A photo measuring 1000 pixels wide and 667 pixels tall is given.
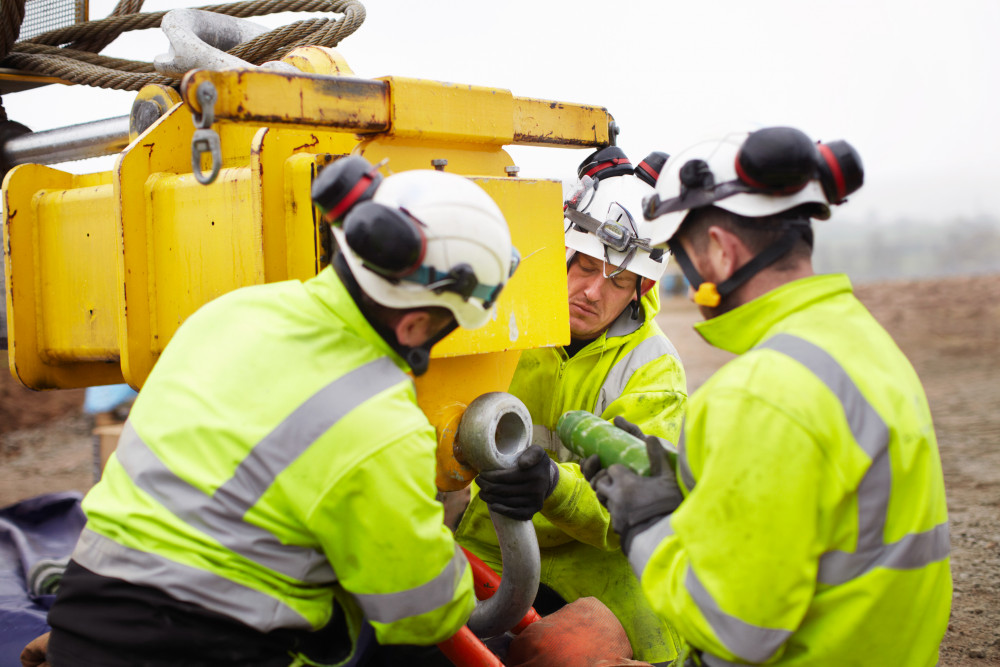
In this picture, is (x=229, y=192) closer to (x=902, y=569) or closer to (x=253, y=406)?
(x=253, y=406)

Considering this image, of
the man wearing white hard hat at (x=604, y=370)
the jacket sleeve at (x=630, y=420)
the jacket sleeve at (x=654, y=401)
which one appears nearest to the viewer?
the jacket sleeve at (x=630, y=420)

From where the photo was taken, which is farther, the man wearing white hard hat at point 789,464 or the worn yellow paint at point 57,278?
the worn yellow paint at point 57,278

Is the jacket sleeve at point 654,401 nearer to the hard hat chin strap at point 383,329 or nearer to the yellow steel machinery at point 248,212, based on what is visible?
the yellow steel machinery at point 248,212

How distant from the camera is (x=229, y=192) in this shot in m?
2.08

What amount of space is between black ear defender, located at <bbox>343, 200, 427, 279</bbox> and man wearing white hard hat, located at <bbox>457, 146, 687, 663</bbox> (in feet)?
3.93

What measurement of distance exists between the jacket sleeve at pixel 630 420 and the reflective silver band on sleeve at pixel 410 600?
2.53 ft

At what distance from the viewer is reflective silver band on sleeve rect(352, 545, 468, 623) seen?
159 cm

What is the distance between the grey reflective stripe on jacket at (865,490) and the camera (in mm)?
1451

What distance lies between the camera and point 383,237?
1511 millimetres

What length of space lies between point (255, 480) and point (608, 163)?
1.73m

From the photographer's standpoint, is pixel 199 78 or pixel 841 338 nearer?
pixel 841 338

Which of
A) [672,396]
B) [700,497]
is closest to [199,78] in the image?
[700,497]

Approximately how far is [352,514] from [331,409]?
0.19m

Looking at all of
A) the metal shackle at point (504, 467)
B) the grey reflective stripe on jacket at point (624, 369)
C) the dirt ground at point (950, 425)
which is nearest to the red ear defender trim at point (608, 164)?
the grey reflective stripe on jacket at point (624, 369)
